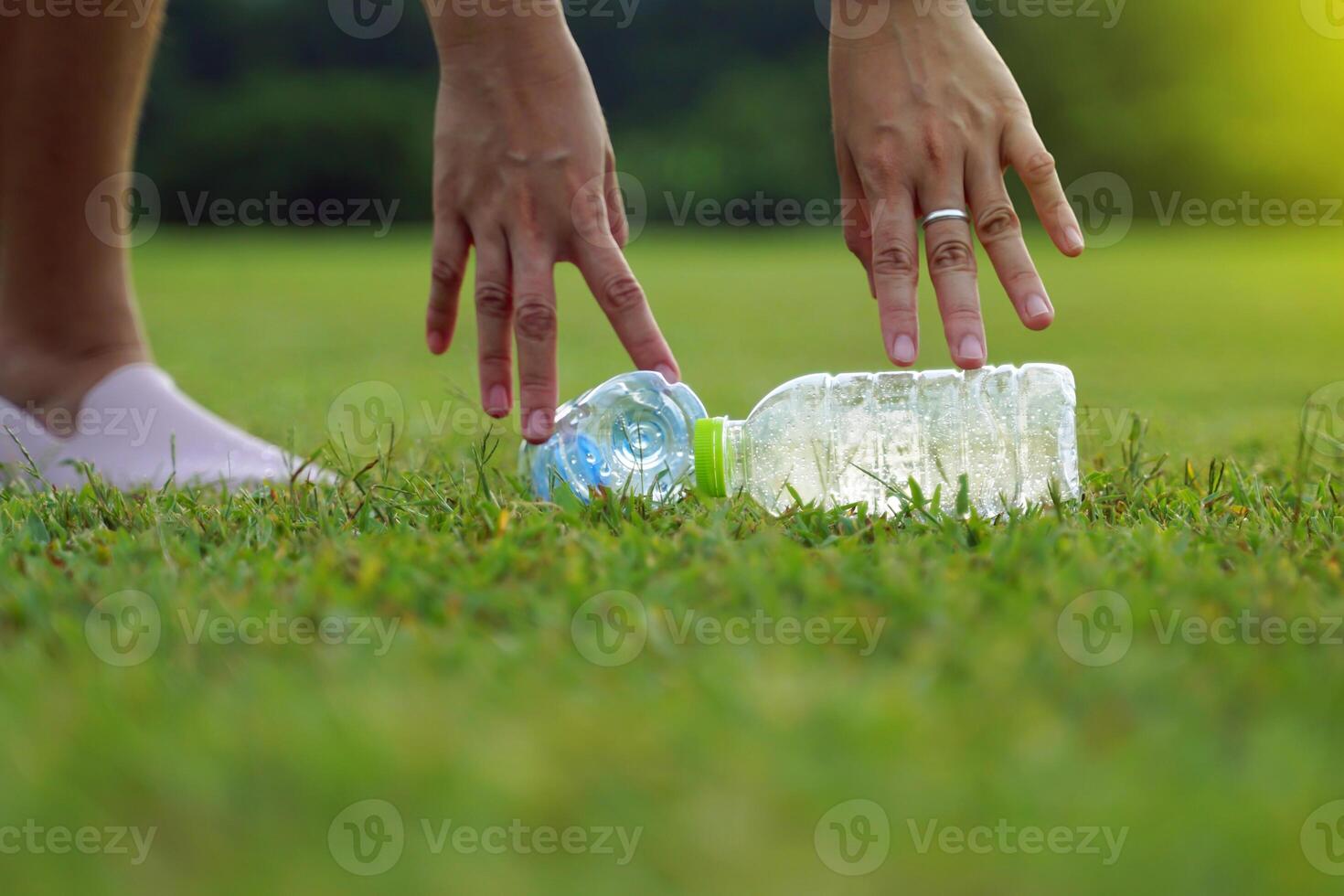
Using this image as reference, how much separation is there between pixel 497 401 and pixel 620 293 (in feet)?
0.90

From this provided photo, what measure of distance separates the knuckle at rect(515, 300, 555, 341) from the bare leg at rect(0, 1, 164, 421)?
3.95 ft

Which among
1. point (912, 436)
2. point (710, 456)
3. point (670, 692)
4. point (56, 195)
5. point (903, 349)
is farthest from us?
point (56, 195)

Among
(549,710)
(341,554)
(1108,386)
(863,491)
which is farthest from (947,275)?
(1108,386)

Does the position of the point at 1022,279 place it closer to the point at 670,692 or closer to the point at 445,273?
the point at 445,273

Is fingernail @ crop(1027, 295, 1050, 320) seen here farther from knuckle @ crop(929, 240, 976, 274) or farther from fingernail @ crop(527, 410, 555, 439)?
fingernail @ crop(527, 410, 555, 439)

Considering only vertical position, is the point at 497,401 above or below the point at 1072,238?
below

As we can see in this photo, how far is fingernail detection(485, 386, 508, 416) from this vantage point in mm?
1916

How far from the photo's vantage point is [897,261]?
1.84 meters

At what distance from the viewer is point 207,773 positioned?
0.86 metres

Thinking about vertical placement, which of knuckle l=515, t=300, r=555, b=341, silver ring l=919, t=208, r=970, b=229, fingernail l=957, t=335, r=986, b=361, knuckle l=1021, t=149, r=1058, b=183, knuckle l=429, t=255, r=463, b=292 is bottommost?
fingernail l=957, t=335, r=986, b=361

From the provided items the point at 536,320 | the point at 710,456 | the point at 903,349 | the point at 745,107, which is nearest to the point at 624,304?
the point at 536,320

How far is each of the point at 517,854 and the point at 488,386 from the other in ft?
3.96

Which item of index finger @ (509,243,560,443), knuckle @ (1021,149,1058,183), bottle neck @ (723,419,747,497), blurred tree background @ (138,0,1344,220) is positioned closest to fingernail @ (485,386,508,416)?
index finger @ (509,243,560,443)

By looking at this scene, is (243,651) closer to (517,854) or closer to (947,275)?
(517,854)
